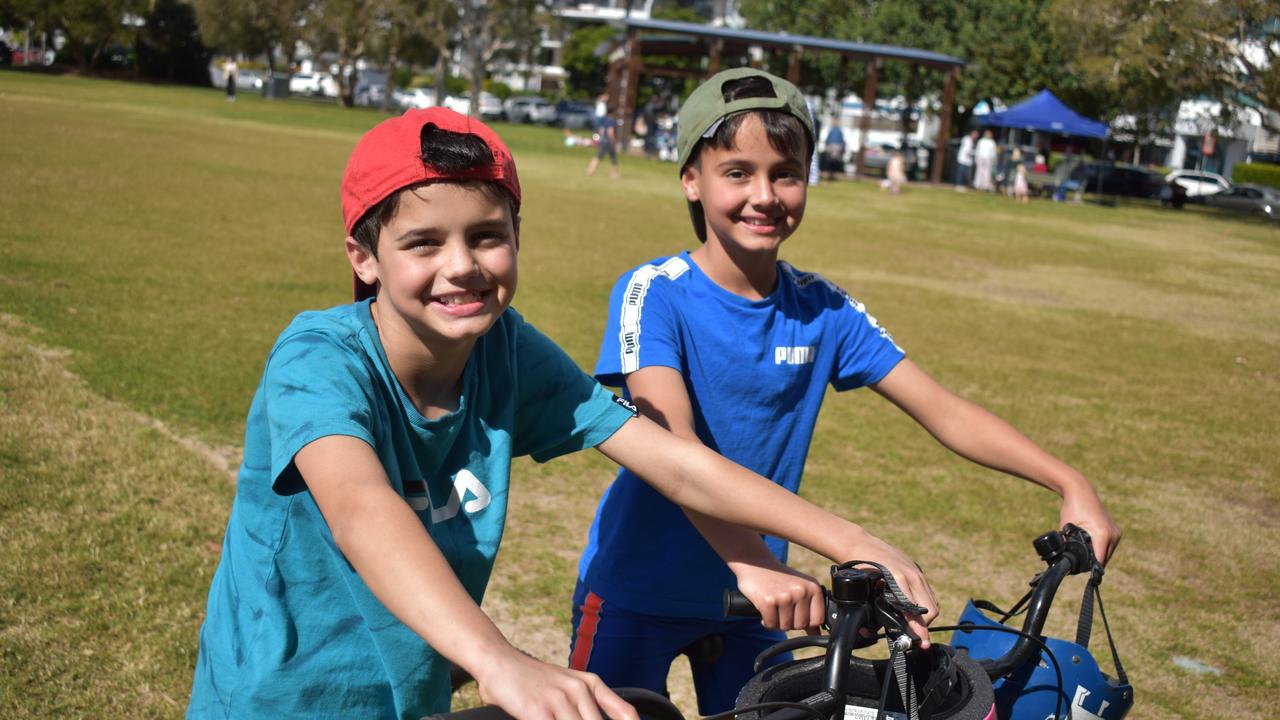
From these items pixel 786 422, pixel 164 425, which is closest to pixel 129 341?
pixel 164 425

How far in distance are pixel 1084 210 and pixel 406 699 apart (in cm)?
3851

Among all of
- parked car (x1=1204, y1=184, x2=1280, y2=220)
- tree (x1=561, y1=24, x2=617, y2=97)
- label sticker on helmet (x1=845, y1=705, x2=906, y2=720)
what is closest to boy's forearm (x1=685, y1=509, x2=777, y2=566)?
label sticker on helmet (x1=845, y1=705, x2=906, y2=720)

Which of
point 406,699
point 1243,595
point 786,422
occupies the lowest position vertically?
point 1243,595

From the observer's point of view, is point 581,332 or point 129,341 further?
point 581,332

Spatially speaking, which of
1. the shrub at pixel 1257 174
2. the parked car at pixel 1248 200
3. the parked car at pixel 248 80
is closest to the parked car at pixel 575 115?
the parked car at pixel 248 80

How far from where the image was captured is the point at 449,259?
2.03 meters

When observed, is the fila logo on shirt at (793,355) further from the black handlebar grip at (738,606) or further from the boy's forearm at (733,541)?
the black handlebar grip at (738,606)

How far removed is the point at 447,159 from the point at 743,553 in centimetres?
85

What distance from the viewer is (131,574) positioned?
15.8 ft

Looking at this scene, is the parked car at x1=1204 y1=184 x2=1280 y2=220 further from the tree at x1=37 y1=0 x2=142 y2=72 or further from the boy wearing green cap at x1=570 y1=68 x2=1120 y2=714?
the tree at x1=37 y1=0 x2=142 y2=72

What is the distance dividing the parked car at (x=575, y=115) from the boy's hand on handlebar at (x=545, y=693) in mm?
70011

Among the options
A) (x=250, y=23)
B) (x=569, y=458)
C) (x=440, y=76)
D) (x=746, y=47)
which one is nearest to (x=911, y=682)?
(x=569, y=458)

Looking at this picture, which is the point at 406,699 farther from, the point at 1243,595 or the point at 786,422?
the point at 1243,595

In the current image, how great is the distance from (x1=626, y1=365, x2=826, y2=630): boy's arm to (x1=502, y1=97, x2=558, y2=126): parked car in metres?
72.5
